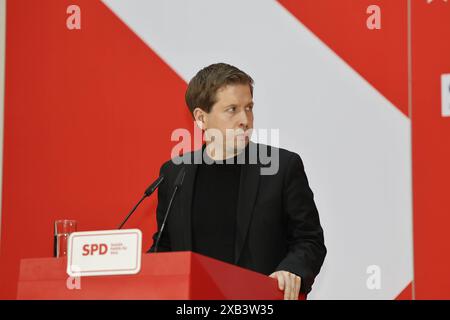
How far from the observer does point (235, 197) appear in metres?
2.74

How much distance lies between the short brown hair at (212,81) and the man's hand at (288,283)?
897 mm

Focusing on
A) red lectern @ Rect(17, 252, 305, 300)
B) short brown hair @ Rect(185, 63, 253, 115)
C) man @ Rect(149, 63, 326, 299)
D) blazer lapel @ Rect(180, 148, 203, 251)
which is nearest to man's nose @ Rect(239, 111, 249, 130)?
man @ Rect(149, 63, 326, 299)

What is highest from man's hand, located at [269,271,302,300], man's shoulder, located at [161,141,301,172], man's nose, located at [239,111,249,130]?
man's nose, located at [239,111,249,130]

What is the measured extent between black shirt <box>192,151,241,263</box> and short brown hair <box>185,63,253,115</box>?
252mm

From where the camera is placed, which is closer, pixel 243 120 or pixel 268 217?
pixel 268 217

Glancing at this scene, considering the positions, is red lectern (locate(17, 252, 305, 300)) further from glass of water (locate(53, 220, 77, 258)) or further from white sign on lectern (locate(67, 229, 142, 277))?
glass of water (locate(53, 220, 77, 258))

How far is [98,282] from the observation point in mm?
1805

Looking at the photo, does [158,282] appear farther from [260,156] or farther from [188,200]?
[260,156]

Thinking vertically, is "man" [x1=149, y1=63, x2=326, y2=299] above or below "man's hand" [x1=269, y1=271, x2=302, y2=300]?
above

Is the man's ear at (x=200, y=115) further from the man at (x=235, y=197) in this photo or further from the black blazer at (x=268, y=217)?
the black blazer at (x=268, y=217)

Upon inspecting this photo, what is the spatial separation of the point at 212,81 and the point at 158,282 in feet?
4.04

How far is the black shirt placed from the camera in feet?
8.77

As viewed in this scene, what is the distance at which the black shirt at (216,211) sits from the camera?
8.77 ft

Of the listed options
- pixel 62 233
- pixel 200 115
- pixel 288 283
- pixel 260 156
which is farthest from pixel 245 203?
pixel 62 233
